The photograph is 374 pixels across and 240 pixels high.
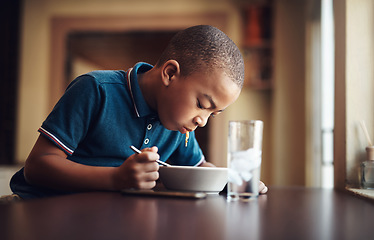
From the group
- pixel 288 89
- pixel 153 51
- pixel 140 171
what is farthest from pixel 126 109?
pixel 153 51

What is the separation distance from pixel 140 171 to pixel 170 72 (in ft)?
1.32

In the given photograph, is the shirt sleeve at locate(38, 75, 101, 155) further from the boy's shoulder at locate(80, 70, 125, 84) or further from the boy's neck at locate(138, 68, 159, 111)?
the boy's neck at locate(138, 68, 159, 111)

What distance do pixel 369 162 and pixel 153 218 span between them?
95 cm

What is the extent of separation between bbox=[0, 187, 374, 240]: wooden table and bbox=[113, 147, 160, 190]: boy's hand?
0.10 m

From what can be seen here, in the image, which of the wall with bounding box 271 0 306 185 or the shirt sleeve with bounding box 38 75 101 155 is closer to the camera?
the shirt sleeve with bounding box 38 75 101 155

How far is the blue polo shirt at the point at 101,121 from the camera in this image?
39.4 inches

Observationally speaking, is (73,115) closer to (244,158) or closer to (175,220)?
(244,158)

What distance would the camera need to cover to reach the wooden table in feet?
1.40

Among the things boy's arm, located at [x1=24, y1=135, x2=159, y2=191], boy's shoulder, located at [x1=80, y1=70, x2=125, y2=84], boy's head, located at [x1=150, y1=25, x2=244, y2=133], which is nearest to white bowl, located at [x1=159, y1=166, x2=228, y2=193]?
boy's arm, located at [x1=24, y1=135, x2=159, y2=191]

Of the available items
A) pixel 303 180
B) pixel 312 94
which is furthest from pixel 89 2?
pixel 303 180

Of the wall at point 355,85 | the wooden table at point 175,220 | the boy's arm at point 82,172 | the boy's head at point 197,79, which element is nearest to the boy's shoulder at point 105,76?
the boy's head at point 197,79

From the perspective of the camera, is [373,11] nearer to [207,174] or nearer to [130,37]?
[207,174]

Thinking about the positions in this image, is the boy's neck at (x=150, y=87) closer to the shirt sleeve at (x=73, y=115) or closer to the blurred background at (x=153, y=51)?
the shirt sleeve at (x=73, y=115)

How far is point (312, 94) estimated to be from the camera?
10.3ft
